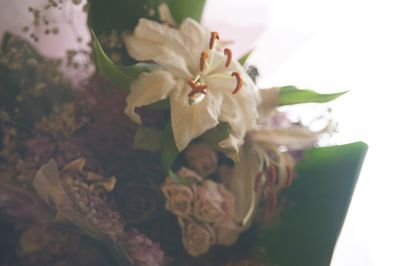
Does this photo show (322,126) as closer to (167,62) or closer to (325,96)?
(325,96)

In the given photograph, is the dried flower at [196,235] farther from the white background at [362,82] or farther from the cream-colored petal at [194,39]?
the white background at [362,82]

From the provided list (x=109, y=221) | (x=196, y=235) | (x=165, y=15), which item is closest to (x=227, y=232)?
(x=196, y=235)

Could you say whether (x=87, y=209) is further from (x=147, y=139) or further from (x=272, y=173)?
(x=272, y=173)

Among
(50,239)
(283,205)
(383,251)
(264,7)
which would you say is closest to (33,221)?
(50,239)

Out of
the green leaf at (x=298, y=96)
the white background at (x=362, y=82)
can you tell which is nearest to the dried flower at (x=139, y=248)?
the green leaf at (x=298, y=96)

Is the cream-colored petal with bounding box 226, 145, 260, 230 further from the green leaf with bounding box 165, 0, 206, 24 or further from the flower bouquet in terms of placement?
the green leaf with bounding box 165, 0, 206, 24

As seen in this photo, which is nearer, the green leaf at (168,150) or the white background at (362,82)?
the green leaf at (168,150)
